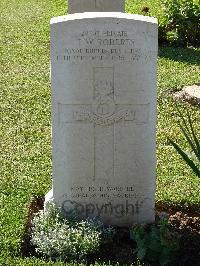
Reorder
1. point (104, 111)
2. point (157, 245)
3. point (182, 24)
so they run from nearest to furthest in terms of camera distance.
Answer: point (157, 245), point (104, 111), point (182, 24)

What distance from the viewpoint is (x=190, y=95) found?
8.11m

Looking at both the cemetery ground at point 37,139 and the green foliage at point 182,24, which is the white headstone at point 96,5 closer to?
the cemetery ground at point 37,139

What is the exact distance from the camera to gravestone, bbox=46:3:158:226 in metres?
4.67

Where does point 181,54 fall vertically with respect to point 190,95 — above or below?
above

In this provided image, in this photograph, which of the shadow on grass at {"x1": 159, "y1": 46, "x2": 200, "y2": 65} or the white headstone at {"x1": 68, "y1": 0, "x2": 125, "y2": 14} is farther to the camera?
the shadow on grass at {"x1": 159, "y1": 46, "x2": 200, "y2": 65}

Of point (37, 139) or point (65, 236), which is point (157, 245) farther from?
point (37, 139)

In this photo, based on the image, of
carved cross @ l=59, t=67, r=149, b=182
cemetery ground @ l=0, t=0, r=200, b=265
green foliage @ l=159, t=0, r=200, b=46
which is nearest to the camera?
carved cross @ l=59, t=67, r=149, b=182

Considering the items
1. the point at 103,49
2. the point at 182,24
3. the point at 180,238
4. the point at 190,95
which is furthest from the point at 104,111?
the point at 182,24

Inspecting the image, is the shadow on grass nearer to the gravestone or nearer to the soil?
the soil

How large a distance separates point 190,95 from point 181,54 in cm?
256

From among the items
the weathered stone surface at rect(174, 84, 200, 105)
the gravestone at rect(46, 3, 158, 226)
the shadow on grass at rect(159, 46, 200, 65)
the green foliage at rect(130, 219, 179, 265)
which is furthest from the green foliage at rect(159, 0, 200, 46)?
the green foliage at rect(130, 219, 179, 265)

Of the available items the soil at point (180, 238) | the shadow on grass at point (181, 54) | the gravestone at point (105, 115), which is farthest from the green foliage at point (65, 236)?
the shadow on grass at point (181, 54)

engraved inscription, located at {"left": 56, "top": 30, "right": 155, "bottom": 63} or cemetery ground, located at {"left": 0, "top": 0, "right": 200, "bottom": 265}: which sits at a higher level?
engraved inscription, located at {"left": 56, "top": 30, "right": 155, "bottom": 63}

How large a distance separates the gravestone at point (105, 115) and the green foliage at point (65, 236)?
0.18m
